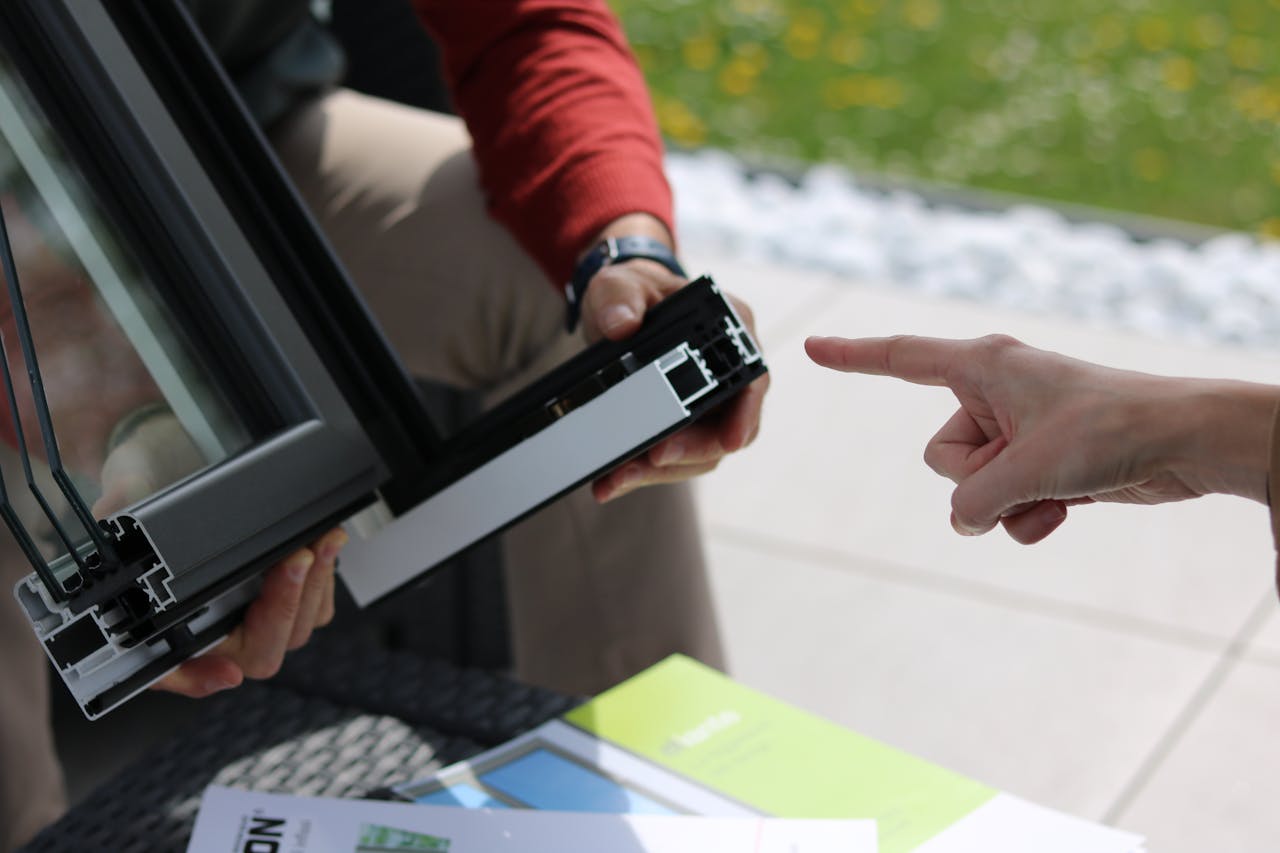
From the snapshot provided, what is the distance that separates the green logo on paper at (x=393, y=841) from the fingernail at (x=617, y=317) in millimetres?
330

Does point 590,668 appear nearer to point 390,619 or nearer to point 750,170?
point 390,619

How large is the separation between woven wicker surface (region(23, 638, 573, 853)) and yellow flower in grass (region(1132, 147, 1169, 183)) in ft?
8.27

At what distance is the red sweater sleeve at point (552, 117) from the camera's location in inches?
49.0

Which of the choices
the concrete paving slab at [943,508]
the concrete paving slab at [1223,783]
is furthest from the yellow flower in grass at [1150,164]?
the concrete paving slab at [1223,783]

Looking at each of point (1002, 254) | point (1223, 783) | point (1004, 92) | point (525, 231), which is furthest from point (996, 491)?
point (1004, 92)

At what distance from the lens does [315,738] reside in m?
0.98

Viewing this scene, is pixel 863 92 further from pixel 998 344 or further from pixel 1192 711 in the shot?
pixel 998 344

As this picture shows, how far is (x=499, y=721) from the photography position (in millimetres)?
981

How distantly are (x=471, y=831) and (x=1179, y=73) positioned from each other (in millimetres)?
3222

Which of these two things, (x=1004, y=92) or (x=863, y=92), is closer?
(x=1004, y=92)

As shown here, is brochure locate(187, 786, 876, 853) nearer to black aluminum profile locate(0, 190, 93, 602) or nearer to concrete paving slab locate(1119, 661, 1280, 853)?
black aluminum profile locate(0, 190, 93, 602)

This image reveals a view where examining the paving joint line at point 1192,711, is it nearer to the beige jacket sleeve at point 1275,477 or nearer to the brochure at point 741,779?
the brochure at point 741,779

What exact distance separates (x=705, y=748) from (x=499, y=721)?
0.14 meters

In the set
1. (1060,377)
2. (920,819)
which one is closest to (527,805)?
(920,819)
